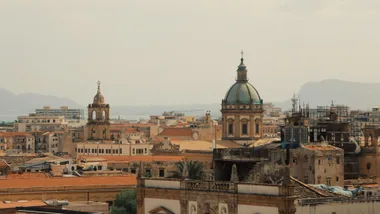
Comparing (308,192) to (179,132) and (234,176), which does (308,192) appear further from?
(179,132)

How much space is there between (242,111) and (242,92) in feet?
6.51

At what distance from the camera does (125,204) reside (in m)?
78.4

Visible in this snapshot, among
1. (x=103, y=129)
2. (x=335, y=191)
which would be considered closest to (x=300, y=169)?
(x=335, y=191)

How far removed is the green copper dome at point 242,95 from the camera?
13050 centimetres

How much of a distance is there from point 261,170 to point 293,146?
106 feet

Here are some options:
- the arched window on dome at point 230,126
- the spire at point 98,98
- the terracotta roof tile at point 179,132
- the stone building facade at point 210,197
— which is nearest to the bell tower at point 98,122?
the spire at point 98,98

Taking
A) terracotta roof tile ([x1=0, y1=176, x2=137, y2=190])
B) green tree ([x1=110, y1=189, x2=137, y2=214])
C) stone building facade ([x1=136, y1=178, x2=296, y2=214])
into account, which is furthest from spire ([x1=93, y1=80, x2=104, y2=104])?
stone building facade ([x1=136, y1=178, x2=296, y2=214])

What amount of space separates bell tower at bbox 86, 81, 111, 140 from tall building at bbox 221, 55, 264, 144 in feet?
106

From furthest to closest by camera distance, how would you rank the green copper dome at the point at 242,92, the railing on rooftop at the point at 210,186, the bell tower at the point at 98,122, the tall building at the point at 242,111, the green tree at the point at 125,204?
the bell tower at the point at 98,122 < the green copper dome at the point at 242,92 < the tall building at the point at 242,111 < the green tree at the point at 125,204 < the railing on rooftop at the point at 210,186

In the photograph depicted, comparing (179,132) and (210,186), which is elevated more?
(179,132)

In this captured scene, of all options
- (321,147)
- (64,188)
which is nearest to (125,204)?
(64,188)

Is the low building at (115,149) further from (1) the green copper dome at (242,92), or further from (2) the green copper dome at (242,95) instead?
(1) the green copper dome at (242,92)

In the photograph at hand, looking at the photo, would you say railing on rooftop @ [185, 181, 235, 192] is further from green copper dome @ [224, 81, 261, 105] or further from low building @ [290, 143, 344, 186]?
green copper dome @ [224, 81, 261, 105]

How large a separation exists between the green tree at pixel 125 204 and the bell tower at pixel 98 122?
262 feet
